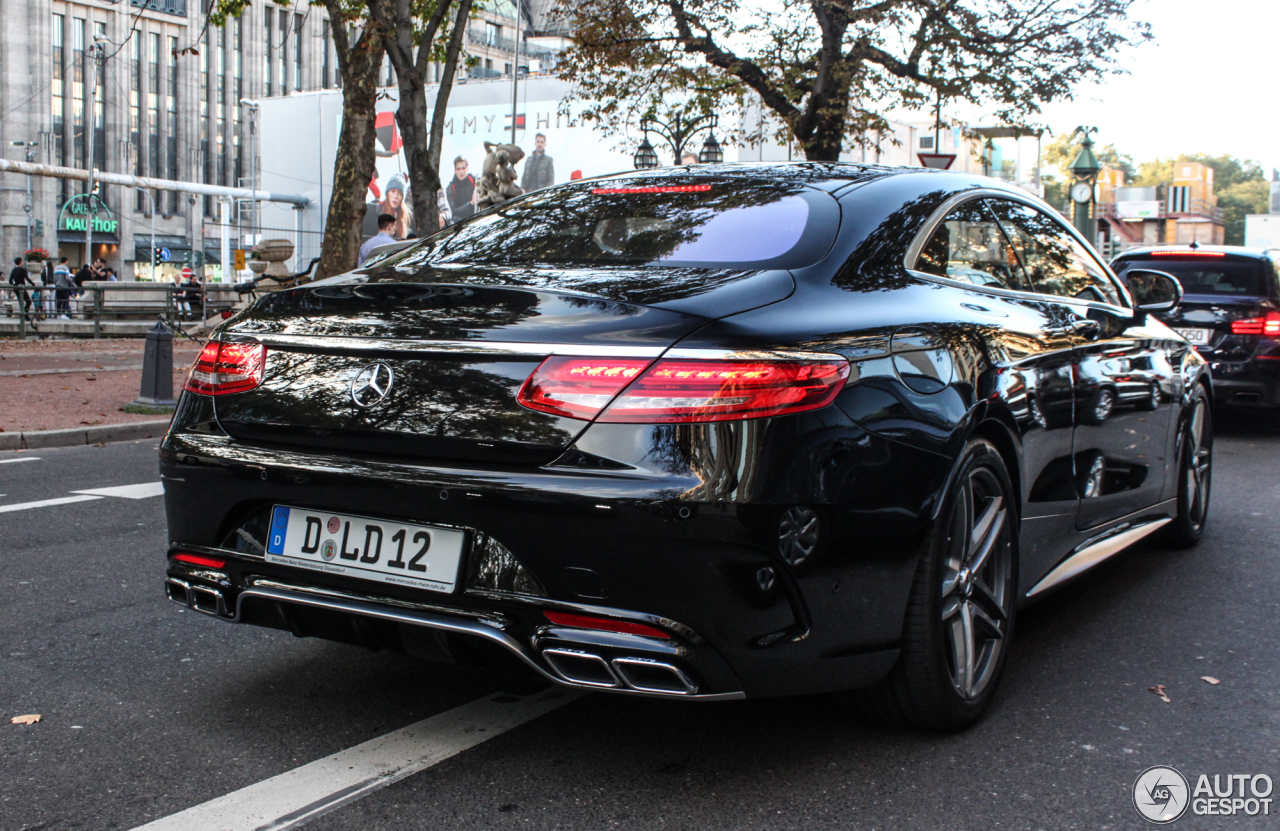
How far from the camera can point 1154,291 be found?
5.32 metres

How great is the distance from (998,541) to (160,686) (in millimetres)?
2338

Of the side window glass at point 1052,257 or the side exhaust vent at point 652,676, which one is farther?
the side window glass at point 1052,257

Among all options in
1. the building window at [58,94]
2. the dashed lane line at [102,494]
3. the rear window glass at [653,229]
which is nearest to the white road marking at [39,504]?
the dashed lane line at [102,494]

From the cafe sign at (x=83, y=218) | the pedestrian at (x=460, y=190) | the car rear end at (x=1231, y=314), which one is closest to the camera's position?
the car rear end at (x=1231, y=314)

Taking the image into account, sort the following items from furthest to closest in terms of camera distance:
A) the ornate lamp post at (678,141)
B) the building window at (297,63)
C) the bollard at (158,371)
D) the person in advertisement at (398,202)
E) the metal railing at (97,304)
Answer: the building window at (297,63), the person in advertisement at (398,202), the ornate lamp post at (678,141), the metal railing at (97,304), the bollard at (158,371)

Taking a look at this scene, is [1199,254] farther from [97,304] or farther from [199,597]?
[97,304]

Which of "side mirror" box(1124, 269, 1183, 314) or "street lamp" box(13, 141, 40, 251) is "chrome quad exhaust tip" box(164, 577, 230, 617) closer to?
"side mirror" box(1124, 269, 1183, 314)

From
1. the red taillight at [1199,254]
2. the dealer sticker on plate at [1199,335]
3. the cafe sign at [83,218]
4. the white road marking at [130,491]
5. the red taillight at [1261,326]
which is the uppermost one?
the cafe sign at [83,218]

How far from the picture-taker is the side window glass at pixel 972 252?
3.53 m

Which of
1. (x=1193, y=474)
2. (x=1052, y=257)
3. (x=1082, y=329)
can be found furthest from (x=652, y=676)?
(x=1193, y=474)

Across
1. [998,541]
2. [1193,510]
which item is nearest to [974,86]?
[1193,510]

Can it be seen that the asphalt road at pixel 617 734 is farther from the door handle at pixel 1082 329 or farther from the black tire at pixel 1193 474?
the door handle at pixel 1082 329

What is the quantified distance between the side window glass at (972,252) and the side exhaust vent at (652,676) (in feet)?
4.52

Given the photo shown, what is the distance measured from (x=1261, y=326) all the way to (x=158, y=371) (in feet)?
32.2
